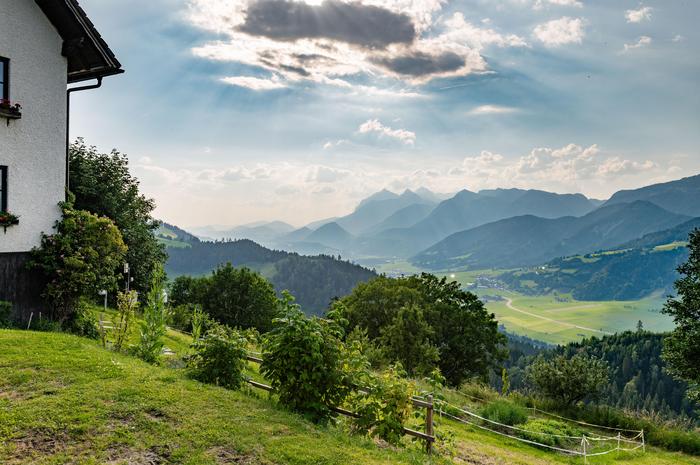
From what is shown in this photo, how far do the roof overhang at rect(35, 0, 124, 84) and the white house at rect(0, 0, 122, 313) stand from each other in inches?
1.3

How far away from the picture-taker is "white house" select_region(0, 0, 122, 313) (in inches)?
567

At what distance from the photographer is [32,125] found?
1502cm

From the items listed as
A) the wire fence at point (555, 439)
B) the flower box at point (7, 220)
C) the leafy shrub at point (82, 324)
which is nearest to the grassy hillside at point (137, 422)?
the leafy shrub at point (82, 324)

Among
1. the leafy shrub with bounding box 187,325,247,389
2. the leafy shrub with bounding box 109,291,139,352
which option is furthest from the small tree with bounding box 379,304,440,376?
the leafy shrub with bounding box 187,325,247,389

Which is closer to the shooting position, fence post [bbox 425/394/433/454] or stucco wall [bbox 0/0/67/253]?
fence post [bbox 425/394/433/454]

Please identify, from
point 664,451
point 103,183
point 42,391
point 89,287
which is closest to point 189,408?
point 42,391

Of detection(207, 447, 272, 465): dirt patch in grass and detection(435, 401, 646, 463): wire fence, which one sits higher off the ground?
detection(207, 447, 272, 465): dirt patch in grass

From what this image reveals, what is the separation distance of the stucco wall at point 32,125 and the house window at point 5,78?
108 millimetres

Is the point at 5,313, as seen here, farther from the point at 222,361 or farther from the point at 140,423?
the point at 140,423

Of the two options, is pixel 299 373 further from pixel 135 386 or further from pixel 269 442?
pixel 135 386

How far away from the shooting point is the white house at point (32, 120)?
47.2 ft

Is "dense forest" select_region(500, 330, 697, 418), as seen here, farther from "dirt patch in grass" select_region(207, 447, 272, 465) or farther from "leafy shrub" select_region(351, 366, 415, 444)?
"dirt patch in grass" select_region(207, 447, 272, 465)

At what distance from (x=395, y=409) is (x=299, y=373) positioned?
204 centimetres

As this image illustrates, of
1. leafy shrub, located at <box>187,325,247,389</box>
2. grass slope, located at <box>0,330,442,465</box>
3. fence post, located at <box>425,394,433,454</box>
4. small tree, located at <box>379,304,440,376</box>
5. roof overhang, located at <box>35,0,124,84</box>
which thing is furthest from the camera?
small tree, located at <box>379,304,440,376</box>
